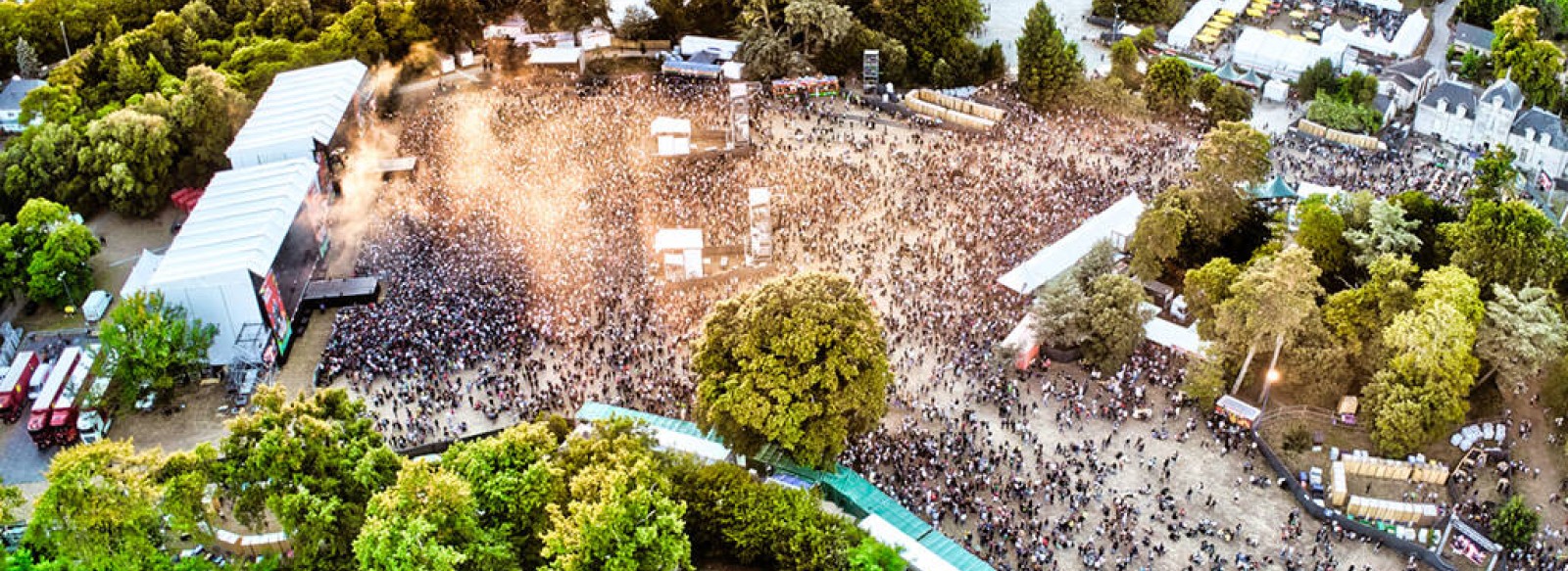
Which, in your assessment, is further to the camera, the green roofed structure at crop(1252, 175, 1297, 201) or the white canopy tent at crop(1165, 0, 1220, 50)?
the white canopy tent at crop(1165, 0, 1220, 50)

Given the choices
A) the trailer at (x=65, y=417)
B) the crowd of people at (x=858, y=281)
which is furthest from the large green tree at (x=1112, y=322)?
the trailer at (x=65, y=417)

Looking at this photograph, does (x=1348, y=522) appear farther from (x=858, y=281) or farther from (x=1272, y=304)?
(x=858, y=281)

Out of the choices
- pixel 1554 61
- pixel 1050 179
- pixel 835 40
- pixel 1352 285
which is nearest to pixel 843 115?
pixel 835 40

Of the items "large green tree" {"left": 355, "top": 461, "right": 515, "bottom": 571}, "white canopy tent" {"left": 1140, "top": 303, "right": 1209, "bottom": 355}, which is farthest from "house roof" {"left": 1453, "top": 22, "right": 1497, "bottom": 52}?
"large green tree" {"left": 355, "top": 461, "right": 515, "bottom": 571}

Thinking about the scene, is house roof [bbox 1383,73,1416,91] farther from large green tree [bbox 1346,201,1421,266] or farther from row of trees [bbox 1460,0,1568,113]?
large green tree [bbox 1346,201,1421,266]

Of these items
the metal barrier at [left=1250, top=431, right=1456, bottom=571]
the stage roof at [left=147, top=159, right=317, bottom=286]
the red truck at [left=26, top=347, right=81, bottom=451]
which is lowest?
the metal barrier at [left=1250, top=431, right=1456, bottom=571]

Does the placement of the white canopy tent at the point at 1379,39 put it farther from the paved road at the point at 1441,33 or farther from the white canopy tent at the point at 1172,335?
the white canopy tent at the point at 1172,335

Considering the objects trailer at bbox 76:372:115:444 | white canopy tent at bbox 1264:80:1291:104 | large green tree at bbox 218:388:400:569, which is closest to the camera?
large green tree at bbox 218:388:400:569
